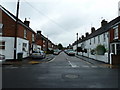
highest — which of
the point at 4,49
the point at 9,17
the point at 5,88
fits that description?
the point at 9,17

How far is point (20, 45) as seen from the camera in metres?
23.5

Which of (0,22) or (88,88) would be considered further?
(0,22)

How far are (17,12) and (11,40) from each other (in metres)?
4.43

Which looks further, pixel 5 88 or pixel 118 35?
pixel 118 35

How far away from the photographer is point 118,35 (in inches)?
820

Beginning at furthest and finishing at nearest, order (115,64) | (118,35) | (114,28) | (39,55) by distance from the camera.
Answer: (39,55) < (114,28) < (118,35) < (115,64)

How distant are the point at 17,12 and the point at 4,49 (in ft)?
19.4

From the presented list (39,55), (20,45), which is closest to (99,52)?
(39,55)

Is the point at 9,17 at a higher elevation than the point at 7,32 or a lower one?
higher

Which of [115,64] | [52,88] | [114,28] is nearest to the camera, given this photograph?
[52,88]

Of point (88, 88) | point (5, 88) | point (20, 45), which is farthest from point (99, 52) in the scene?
point (5, 88)

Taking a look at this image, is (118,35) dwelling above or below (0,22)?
below

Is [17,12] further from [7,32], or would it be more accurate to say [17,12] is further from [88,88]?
[88,88]

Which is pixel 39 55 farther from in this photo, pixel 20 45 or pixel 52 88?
pixel 52 88
